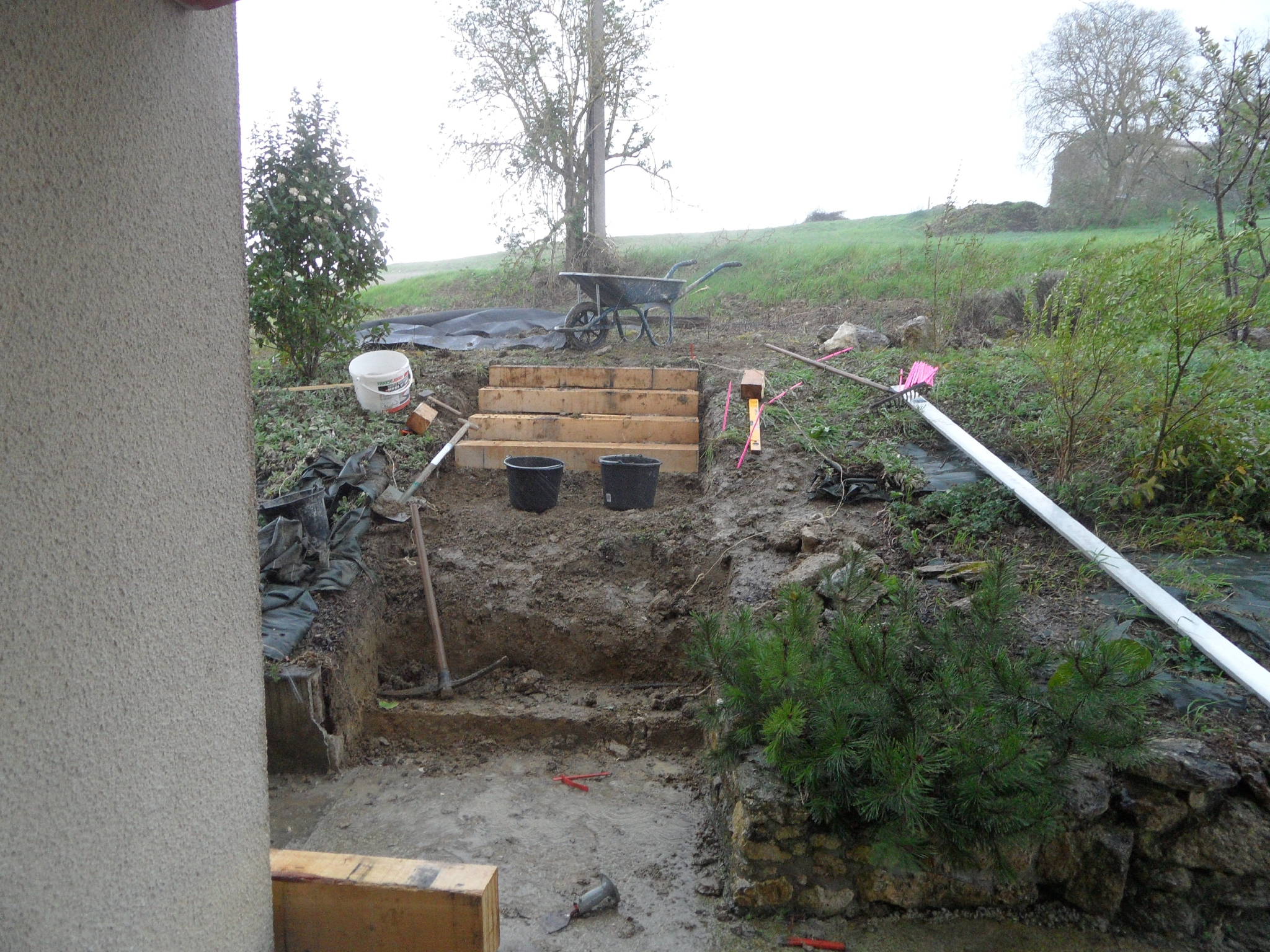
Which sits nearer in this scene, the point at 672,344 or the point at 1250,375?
the point at 1250,375

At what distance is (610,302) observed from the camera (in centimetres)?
744

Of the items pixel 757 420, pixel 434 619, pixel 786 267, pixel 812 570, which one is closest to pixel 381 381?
pixel 434 619

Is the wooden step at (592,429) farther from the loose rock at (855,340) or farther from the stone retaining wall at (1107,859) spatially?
the stone retaining wall at (1107,859)

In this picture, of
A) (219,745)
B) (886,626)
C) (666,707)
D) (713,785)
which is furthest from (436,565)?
(219,745)

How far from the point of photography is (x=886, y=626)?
2381mm

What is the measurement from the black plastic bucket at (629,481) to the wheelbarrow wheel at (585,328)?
295 cm

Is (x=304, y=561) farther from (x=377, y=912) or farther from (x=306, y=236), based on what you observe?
(x=306, y=236)

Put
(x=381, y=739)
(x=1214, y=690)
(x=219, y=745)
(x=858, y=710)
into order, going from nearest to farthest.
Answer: (x=219, y=745), (x=858, y=710), (x=1214, y=690), (x=381, y=739)

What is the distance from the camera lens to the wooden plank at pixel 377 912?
1.66m

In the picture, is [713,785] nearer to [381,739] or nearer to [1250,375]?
[381,739]

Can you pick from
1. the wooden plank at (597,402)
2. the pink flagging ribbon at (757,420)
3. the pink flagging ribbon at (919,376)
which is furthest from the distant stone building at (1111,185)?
the wooden plank at (597,402)

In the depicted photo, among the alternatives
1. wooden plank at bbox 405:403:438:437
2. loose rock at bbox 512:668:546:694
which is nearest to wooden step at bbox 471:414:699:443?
wooden plank at bbox 405:403:438:437

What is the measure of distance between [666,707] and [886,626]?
1400mm

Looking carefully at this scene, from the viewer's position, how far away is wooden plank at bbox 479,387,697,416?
6.23 m
